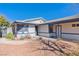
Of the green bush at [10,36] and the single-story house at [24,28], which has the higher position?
the single-story house at [24,28]

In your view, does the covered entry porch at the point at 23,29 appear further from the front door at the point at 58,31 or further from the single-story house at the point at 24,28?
the front door at the point at 58,31

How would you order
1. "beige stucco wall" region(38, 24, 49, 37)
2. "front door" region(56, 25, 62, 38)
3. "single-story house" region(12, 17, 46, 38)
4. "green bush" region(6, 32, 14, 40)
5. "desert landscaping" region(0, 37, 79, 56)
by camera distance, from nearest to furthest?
"desert landscaping" region(0, 37, 79, 56) < "green bush" region(6, 32, 14, 40) < "single-story house" region(12, 17, 46, 38) < "front door" region(56, 25, 62, 38) < "beige stucco wall" region(38, 24, 49, 37)

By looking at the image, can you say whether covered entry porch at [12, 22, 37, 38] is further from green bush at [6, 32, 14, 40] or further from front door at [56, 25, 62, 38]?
front door at [56, 25, 62, 38]

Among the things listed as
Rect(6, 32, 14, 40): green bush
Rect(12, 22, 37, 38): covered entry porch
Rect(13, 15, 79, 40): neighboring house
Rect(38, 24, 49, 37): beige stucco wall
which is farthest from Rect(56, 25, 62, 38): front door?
Rect(6, 32, 14, 40): green bush

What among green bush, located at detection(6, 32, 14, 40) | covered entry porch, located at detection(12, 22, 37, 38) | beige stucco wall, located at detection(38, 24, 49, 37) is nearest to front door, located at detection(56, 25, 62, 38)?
beige stucco wall, located at detection(38, 24, 49, 37)

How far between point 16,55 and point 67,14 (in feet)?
12.1

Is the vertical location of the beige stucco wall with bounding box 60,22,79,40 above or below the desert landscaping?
above

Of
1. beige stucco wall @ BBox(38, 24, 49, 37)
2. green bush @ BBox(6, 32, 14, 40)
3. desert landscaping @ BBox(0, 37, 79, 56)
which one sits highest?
beige stucco wall @ BBox(38, 24, 49, 37)

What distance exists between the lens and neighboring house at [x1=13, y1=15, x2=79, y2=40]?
9.42 meters

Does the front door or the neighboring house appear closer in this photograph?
the neighboring house

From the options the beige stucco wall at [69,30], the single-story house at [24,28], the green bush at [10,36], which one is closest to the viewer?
the green bush at [10,36]

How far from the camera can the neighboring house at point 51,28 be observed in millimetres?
9422

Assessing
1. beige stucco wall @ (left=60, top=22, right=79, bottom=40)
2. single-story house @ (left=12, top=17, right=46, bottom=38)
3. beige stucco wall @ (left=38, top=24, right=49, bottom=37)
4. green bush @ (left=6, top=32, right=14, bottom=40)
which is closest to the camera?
green bush @ (left=6, top=32, right=14, bottom=40)

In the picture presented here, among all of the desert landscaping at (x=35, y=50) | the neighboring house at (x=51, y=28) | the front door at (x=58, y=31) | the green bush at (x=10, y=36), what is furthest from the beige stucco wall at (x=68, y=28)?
the green bush at (x=10, y=36)
